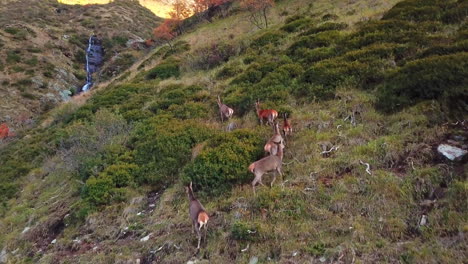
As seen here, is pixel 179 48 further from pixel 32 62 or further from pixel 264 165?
pixel 32 62

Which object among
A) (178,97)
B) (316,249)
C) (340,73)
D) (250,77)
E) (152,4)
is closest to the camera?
(316,249)

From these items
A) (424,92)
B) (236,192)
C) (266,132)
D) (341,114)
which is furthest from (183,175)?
(424,92)

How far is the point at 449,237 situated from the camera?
16.8 feet

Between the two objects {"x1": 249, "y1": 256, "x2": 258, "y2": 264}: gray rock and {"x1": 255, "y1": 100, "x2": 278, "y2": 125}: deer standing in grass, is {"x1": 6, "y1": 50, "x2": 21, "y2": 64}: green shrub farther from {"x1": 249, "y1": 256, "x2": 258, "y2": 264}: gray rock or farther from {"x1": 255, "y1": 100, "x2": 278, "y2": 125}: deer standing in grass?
{"x1": 249, "y1": 256, "x2": 258, "y2": 264}: gray rock

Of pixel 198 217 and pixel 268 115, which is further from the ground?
pixel 268 115

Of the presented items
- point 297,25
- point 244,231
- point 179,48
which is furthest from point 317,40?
point 179,48

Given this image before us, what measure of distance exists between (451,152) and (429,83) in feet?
7.81

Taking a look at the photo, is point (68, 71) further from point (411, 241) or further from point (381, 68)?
point (411, 241)

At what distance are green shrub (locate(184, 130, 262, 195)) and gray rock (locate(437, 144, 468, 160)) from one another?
11.9ft

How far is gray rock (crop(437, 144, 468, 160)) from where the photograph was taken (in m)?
6.55

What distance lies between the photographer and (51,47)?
147 feet

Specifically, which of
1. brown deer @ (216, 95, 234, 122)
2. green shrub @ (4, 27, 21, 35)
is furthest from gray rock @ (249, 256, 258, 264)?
green shrub @ (4, 27, 21, 35)

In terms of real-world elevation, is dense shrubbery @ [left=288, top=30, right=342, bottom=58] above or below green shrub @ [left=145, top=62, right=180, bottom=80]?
above

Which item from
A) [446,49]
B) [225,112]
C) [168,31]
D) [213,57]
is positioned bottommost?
[225,112]
